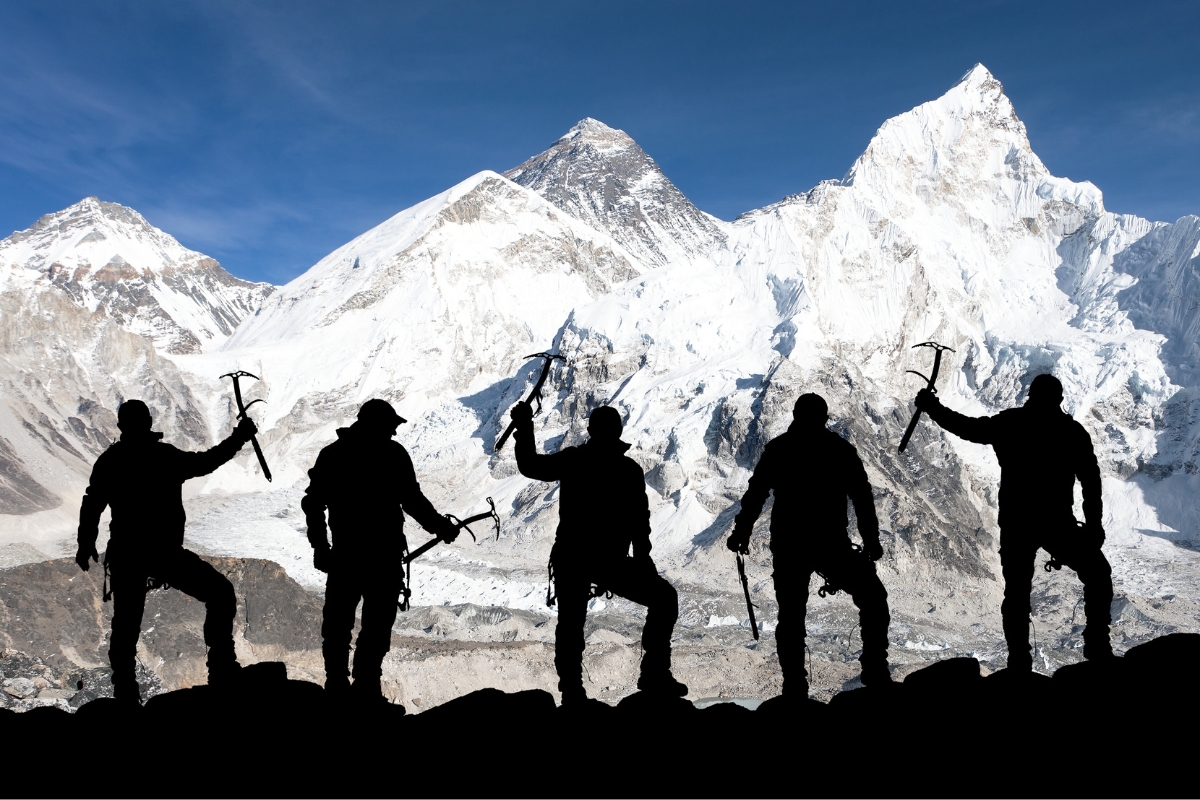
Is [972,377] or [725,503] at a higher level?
[972,377]

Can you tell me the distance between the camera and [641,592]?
19.5 ft

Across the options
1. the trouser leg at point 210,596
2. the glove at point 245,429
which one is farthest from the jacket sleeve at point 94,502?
the glove at point 245,429

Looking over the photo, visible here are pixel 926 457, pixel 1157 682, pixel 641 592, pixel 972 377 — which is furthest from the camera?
pixel 972 377

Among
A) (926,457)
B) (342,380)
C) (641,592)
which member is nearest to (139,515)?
(641,592)

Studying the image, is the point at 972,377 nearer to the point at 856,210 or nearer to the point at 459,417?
the point at 856,210

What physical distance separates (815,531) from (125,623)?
5334 millimetres

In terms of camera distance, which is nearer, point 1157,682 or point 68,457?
point 1157,682

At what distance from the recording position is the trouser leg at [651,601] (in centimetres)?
596

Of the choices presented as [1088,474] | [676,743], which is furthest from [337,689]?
[1088,474]

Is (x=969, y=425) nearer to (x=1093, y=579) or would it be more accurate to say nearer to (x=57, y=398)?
(x=1093, y=579)

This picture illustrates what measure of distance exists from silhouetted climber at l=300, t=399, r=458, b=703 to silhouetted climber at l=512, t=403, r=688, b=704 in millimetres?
974

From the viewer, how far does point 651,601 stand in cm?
600

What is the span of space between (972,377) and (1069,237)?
85.4 feet

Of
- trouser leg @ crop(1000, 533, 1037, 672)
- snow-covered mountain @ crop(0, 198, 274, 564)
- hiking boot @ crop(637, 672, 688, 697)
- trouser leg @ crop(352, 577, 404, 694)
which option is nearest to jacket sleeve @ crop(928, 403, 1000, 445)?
trouser leg @ crop(1000, 533, 1037, 672)
